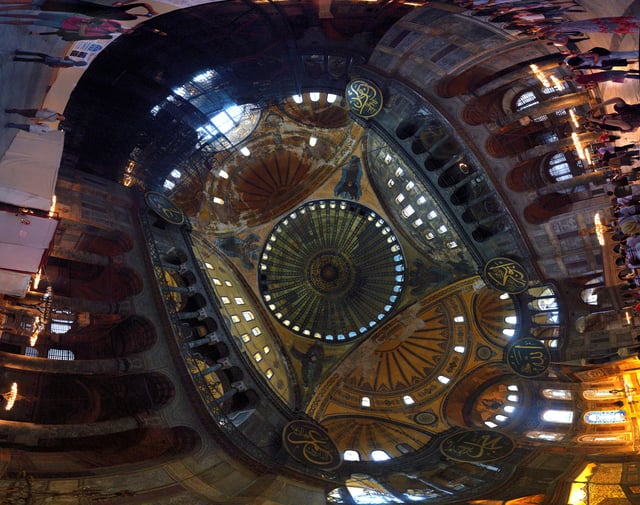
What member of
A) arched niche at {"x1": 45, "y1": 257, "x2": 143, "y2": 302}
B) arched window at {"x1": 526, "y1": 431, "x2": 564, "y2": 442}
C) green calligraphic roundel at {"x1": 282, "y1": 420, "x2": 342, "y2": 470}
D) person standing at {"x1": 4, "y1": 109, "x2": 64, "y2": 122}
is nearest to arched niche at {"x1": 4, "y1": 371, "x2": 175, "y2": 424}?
Result: arched niche at {"x1": 45, "y1": 257, "x2": 143, "y2": 302}

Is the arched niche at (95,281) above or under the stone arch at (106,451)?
above

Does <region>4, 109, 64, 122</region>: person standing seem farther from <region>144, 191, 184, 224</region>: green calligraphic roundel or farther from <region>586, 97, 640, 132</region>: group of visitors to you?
<region>586, 97, 640, 132</region>: group of visitors

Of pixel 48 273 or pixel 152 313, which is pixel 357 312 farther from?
pixel 48 273

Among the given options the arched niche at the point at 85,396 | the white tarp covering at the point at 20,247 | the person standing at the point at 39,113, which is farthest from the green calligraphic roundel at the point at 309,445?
the person standing at the point at 39,113

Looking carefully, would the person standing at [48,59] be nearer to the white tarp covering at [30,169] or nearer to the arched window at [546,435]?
the white tarp covering at [30,169]

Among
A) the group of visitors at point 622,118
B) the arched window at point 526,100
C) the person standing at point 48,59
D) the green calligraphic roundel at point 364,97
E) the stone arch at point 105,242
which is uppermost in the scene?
the green calligraphic roundel at point 364,97

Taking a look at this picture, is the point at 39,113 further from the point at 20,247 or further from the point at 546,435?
the point at 546,435

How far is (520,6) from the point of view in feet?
41.0

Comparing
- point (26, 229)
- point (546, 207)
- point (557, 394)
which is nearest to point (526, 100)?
point (546, 207)

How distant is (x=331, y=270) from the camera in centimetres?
2531

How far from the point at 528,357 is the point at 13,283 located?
17.2 m

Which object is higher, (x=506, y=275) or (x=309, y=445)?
(x=506, y=275)

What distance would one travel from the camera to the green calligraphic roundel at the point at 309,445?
688 inches

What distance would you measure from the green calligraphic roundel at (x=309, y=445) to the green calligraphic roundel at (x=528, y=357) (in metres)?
7.66
